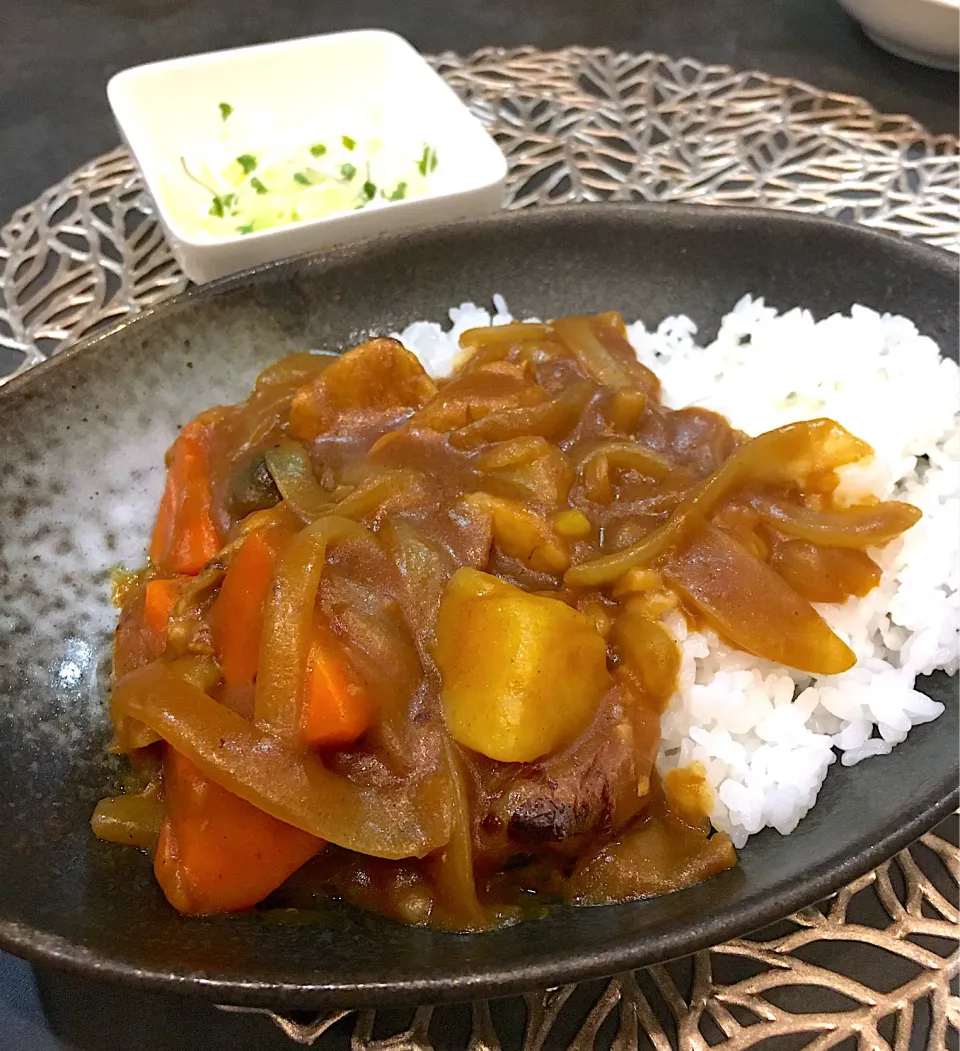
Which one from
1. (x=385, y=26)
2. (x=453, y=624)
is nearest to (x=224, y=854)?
(x=453, y=624)

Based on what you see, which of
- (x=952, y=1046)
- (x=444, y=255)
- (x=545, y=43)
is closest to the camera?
(x=952, y=1046)

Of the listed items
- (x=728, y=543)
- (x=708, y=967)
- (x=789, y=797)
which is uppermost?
(x=728, y=543)

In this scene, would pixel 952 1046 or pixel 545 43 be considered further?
pixel 545 43

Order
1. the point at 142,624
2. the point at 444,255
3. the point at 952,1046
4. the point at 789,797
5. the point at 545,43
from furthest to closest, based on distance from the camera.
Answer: the point at 545,43 < the point at 444,255 < the point at 142,624 < the point at 789,797 < the point at 952,1046

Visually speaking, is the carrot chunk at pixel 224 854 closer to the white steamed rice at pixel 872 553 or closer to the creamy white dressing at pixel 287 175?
the white steamed rice at pixel 872 553

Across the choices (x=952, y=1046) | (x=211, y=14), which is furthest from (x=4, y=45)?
(x=952, y=1046)

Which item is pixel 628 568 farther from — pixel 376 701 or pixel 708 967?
pixel 708 967

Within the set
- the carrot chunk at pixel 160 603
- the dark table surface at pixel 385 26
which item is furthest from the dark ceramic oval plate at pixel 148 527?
the dark table surface at pixel 385 26
